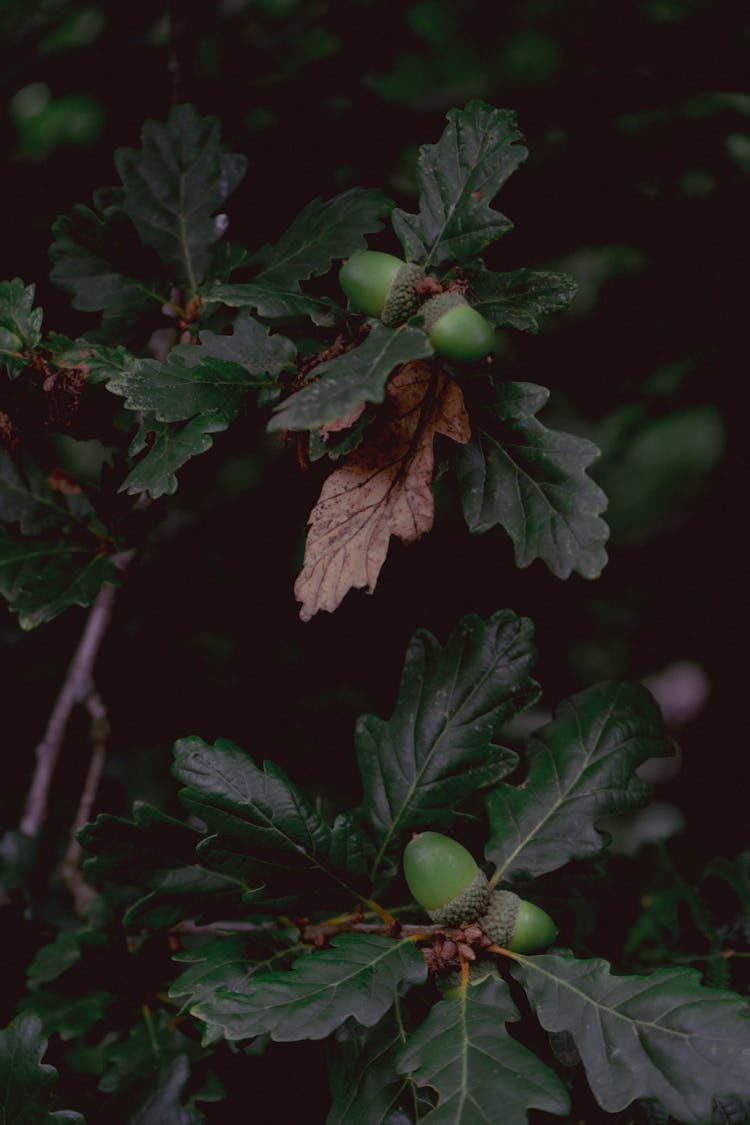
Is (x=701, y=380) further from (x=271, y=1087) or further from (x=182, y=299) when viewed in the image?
(x=271, y=1087)

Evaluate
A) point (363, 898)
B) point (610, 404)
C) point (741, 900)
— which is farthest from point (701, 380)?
point (363, 898)

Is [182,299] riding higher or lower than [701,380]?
higher

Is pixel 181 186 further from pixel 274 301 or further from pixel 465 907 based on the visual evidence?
pixel 465 907

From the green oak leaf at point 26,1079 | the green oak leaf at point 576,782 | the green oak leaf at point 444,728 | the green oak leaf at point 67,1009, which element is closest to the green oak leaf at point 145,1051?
the green oak leaf at point 67,1009

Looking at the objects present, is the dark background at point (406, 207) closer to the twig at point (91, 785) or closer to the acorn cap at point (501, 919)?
the twig at point (91, 785)

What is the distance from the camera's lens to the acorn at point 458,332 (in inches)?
37.6

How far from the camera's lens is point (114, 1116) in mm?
1207

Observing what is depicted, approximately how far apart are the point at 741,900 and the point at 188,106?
1.45 metres

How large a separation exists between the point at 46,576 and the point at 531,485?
666 mm

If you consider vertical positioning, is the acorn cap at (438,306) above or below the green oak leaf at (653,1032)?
above

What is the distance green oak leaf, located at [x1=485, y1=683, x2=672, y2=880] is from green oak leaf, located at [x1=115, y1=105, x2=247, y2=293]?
0.78 meters

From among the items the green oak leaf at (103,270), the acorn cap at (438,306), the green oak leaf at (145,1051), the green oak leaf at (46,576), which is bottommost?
the green oak leaf at (145,1051)

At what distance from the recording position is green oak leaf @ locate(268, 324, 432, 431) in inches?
33.1

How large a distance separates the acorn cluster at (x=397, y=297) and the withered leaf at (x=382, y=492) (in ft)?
0.21
